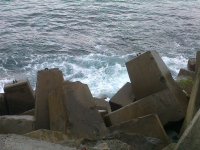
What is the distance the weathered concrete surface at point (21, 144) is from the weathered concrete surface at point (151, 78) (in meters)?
2.41

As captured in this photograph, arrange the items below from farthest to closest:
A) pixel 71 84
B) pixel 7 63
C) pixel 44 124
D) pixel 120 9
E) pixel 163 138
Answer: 1. pixel 120 9
2. pixel 7 63
3. pixel 44 124
4. pixel 71 84
5. pixel 163 138

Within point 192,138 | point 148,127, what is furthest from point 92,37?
point 192,138

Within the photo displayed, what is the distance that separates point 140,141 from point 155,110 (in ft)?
3.66

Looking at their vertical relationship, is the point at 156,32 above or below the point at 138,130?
below

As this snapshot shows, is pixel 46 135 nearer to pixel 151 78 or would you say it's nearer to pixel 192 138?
pixel 192 138

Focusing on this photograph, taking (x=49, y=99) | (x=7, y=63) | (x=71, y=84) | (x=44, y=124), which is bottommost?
(x=7, y=63)

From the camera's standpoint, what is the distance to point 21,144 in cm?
205

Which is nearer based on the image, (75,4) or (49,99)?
(49,99)

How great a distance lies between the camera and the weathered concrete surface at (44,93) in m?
3.96

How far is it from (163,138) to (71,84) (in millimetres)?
1481

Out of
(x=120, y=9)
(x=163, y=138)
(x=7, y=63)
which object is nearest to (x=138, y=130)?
(x=163, y=138)

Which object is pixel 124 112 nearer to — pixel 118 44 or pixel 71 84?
pixel 71 84

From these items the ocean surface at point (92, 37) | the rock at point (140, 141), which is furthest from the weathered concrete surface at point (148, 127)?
the ocean surface at point (92, 37)

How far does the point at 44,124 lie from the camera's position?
13.0ft
